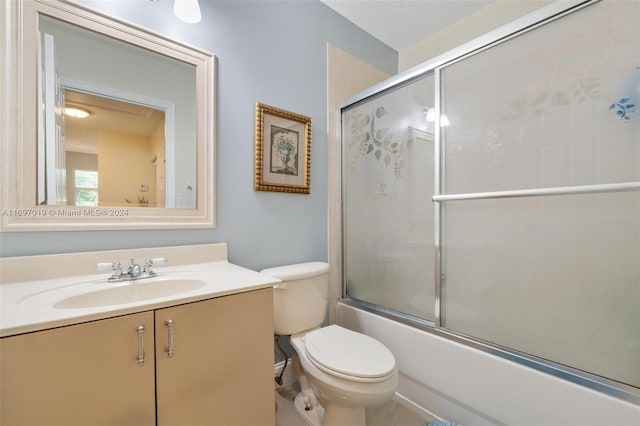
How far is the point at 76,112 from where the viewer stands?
1099 mm

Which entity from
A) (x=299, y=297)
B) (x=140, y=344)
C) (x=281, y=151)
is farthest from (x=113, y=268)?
(x=281, y=151)

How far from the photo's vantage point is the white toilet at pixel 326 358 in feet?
3.44

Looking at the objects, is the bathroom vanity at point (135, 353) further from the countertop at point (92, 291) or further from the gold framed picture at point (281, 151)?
the gold framed picture at point (281, 151)

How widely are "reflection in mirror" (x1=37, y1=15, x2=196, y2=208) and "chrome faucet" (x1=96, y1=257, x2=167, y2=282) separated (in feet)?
0.87

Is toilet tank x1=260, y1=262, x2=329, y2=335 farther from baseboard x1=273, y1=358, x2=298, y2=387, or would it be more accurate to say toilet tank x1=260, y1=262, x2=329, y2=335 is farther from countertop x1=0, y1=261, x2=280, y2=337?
baseboard x1=273, y1=358, x2=298, y2=387

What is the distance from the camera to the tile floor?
1.34 meters

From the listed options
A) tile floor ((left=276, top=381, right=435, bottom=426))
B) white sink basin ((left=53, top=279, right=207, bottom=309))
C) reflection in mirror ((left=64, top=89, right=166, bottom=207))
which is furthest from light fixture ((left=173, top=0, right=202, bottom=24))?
tile floor ((left=276, top=381, right=435, bottom=426))

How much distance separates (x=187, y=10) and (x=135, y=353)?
136 cm

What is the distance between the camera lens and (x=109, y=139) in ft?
3.83

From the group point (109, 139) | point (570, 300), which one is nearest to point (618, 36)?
point (570, 300)

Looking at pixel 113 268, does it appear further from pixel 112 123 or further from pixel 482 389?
pixel 482 389

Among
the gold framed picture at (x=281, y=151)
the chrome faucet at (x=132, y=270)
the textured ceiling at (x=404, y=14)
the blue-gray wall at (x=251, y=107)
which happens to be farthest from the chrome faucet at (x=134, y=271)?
the textured ceiling at (x=404, y=14)

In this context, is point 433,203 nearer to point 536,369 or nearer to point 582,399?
point 536,369

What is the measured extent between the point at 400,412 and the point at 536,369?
678mm
